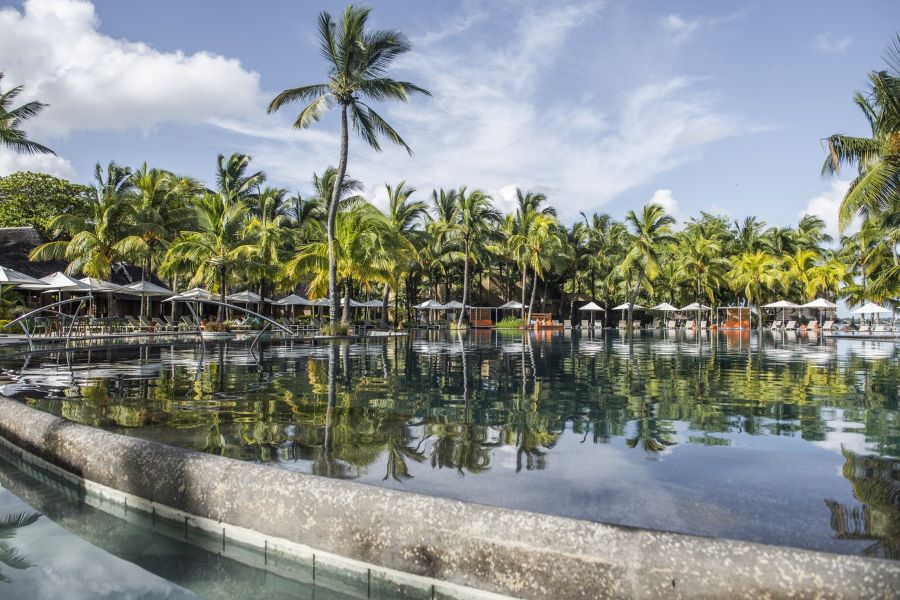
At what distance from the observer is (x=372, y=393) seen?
8.94m

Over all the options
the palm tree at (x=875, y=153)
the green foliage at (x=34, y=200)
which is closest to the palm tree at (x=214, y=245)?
the green foliage at (x=34, y=200)

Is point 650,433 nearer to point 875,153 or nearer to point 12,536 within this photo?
point 12,536

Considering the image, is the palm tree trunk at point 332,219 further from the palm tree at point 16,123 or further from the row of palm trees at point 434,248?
the palm tree at point 16,123

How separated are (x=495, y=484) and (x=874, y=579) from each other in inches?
95.3

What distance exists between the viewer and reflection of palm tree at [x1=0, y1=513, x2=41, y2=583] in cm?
318

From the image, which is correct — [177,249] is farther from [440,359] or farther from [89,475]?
[89,475]

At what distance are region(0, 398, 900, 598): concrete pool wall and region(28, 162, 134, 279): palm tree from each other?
100.0 feet

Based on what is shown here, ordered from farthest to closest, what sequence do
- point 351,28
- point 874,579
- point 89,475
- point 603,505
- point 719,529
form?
point 351,28 → point 89,475 → point 603,505 → point 719,529 → point 874,579

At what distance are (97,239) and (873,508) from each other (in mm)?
34281

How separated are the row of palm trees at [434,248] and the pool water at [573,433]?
1574cm

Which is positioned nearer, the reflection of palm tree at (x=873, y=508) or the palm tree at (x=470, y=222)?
the reflection of palm tree at (x=873, y=508)

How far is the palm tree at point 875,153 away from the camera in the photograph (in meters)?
18.9

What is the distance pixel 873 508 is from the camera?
3.71 m

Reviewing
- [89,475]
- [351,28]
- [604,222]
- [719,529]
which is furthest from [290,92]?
[604,222]
